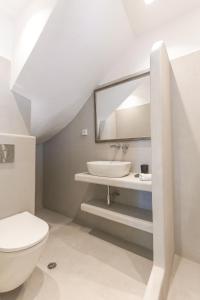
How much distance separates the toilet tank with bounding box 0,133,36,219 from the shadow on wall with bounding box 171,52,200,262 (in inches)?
60.4

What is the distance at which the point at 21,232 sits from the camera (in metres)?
1.27

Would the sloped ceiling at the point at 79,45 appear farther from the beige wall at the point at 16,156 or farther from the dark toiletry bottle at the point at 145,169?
the dark toiletry bottle at the point at 145,169

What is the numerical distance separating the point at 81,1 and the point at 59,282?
2421 mm

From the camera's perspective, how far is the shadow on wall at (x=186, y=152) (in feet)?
4.78

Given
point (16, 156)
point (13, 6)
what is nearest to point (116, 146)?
point (16, 156)

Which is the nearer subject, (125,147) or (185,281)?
(185,281)

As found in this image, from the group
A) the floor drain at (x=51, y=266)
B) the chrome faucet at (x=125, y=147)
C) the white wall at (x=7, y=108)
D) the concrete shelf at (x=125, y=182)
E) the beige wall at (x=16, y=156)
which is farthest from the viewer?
the chrome faucet at (x=125, y=147)

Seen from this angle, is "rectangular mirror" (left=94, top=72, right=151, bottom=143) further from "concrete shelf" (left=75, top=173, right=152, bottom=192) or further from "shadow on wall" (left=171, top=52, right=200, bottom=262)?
"concrete shelf" (left=75, top=173, right=152, bottom=192)

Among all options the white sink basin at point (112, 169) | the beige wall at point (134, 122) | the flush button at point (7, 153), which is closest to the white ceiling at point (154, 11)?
the beige wall at point (134, 122)

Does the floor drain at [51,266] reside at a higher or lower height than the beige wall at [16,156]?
lower

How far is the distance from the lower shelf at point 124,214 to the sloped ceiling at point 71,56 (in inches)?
53.0

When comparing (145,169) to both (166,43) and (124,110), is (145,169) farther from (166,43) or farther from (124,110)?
(166,43)

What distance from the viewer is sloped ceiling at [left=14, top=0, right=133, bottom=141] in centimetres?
152

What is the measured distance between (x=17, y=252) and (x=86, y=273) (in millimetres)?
709
